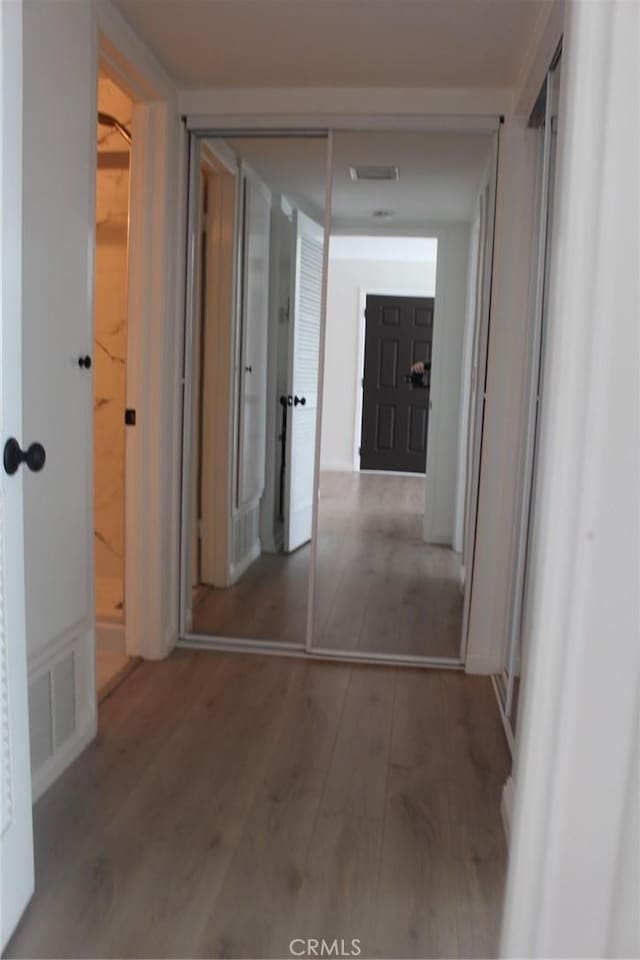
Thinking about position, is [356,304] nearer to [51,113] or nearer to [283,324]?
[283,324]

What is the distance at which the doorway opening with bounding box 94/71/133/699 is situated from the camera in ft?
10.9

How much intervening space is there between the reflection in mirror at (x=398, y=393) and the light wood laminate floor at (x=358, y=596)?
0.02 metres

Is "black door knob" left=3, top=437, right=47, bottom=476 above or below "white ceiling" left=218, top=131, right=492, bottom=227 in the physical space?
below

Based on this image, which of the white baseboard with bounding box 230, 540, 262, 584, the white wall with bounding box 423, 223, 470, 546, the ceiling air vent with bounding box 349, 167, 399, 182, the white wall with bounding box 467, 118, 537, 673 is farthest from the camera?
the white wall with bounding box 423, 223, 470, 546

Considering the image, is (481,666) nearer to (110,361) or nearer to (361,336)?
(110,361)

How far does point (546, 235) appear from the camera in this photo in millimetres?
2418

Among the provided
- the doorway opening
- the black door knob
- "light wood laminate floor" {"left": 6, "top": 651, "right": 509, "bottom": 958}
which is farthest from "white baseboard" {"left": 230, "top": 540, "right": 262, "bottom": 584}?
the black door knob

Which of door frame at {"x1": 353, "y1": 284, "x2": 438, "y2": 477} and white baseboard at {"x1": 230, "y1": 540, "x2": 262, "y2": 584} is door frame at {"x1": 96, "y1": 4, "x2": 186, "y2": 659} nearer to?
white baseboard at {"x1": 230, "y1": 540, "x2": 262, "y2": 584}

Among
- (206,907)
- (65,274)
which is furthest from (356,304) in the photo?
(206,907)

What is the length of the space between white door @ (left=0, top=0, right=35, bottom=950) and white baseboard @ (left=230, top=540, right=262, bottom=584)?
266cm

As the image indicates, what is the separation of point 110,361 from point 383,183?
1954 millimetres

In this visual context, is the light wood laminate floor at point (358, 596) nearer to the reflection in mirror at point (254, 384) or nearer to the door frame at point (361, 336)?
the reflection in mirror at point (254, 384)

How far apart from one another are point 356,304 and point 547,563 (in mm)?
7690

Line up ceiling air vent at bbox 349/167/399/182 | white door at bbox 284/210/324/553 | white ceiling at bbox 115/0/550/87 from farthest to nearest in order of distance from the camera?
white door at bbox 284/210/324/553, ceiling air vent at bbox 349/167/399/182, white ceiling at bbox 115/0/550/87
